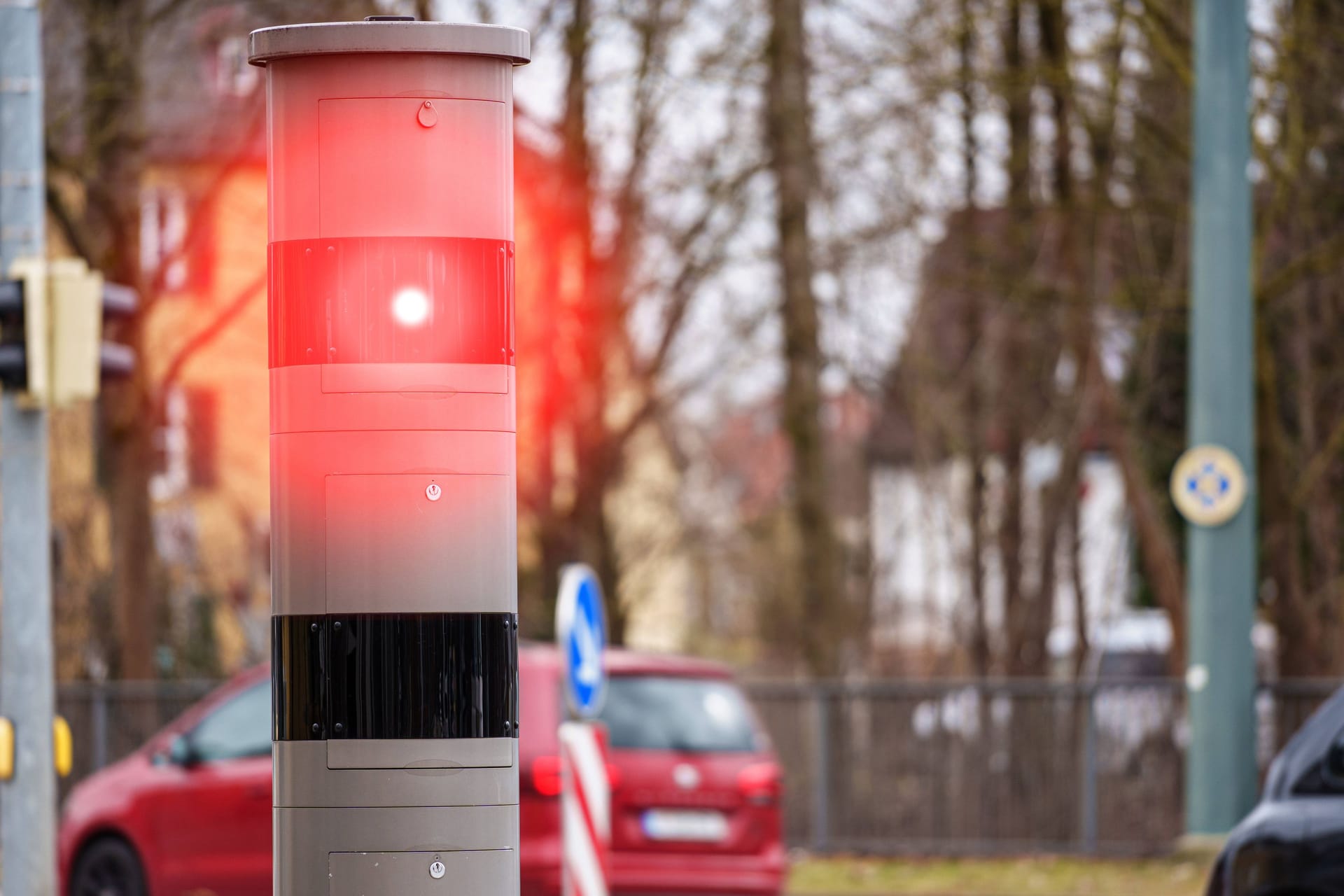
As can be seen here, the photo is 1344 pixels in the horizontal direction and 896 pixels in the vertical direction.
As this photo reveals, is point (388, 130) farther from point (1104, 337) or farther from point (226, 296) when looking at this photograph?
point (226, 296)

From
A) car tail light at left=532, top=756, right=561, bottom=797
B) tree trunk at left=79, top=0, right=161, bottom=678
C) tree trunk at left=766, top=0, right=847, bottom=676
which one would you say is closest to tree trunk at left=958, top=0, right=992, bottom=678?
tree trunk at left=766, top=0, right=847, bottom=676

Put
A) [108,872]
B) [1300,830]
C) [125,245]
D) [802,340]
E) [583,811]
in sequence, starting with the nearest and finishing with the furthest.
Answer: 1. [1300,830]
2. [583,811]
3. [108,872]
4. [125,245]
5. [802,340]

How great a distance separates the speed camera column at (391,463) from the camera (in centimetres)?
416

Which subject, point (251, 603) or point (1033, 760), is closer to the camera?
point (1033, 760)

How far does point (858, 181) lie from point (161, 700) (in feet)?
26.0

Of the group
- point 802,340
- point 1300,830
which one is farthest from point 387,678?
point 802,340

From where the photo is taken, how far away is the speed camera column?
13.6 ft

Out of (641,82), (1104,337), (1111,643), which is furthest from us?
(1111,643)

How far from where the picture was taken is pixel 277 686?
425 centimetres

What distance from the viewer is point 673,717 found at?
13.6 m

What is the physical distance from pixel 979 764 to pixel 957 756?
20 cm

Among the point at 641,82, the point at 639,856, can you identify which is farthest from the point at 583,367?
the point at 639,856

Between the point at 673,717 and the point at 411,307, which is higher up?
the point at 411,307

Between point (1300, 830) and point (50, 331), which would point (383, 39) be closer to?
point (1300, 830)
